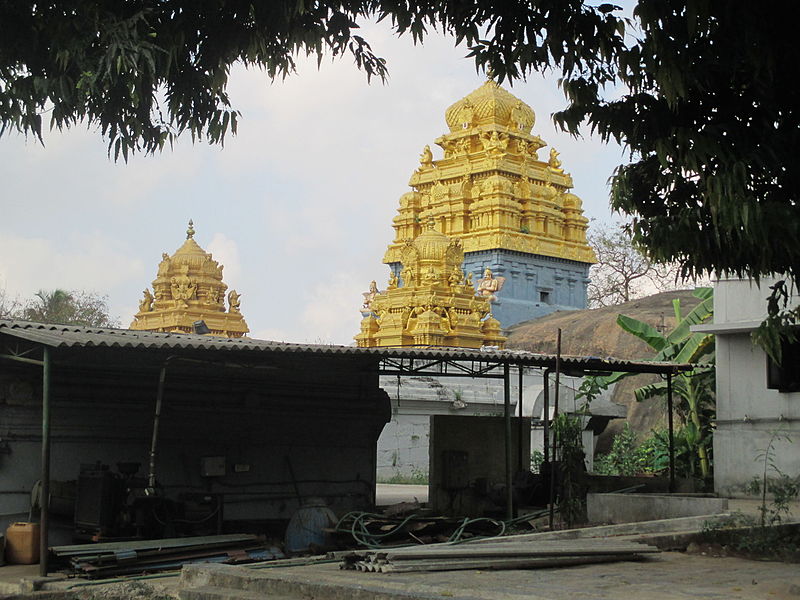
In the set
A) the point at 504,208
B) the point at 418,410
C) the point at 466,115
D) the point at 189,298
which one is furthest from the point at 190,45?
the point at 466,115

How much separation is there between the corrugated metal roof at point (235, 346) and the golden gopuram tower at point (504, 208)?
25660 millimetres

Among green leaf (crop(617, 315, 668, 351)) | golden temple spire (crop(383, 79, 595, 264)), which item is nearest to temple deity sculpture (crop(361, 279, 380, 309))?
golden temple spire (crop(383, 79, 595, 264))

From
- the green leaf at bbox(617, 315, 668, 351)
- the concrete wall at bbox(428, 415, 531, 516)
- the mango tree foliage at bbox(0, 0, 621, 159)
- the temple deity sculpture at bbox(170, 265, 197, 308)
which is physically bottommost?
Answer: the concrete wall at bbox(428, 415, 531, 516)

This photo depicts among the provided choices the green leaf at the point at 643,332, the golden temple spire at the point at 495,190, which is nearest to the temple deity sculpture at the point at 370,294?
the golden temple spire at the point at 495,190

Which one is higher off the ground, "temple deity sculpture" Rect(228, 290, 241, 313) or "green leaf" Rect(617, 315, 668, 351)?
"temple deity sculpture" Rect(228, 290, 241, 313)

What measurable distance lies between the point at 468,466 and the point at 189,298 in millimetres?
24938

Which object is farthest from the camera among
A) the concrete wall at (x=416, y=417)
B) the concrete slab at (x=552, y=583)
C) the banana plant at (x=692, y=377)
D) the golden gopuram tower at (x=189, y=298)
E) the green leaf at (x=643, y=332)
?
the golden gopuram tower at (x=189, y=298)

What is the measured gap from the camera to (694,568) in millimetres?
9070

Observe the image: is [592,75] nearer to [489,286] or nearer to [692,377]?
[692,377]

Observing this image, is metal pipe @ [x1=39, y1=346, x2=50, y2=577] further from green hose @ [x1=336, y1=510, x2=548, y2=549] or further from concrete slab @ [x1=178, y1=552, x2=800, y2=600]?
green hose @ [x1=336, y1=510, x2=548, y2=549]

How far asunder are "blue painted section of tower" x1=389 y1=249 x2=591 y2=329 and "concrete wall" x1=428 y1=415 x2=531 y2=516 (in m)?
24.7

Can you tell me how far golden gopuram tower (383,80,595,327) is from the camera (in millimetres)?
42906

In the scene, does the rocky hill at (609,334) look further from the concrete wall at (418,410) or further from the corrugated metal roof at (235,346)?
the corrugated metal roof at (235,346)

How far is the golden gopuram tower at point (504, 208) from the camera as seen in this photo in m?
42.9
